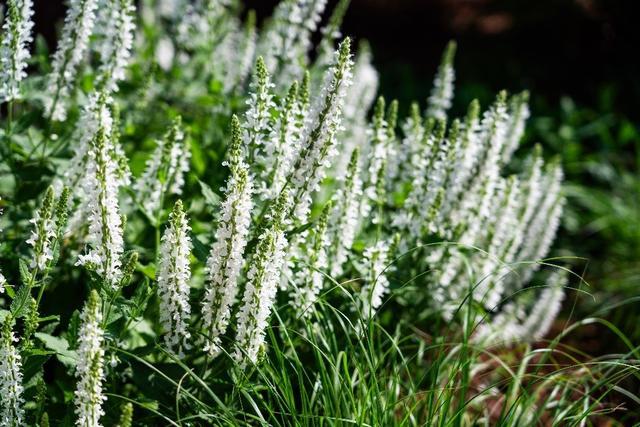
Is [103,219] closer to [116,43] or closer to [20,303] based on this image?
[20,303]

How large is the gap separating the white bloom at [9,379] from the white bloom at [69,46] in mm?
1714

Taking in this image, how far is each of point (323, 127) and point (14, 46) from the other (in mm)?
1663

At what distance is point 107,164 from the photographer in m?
3.02

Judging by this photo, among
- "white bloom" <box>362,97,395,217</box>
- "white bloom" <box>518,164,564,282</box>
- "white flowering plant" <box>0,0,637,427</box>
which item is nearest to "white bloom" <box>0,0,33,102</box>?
"white flowering plant" <box>0,0,637,427</box>

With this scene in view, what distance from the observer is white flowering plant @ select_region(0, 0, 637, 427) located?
3.05 metres

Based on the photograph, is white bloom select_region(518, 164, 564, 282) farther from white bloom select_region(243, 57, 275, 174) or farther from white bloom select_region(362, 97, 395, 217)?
white bloom select_region(243, 57, 275, 174)

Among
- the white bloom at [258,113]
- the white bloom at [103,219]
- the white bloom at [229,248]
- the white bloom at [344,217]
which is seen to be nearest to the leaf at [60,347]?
the white bloom at [103,219]

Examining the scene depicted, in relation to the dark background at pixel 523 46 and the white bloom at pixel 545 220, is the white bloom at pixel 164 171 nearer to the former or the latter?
the white bloom at pixel 545 220

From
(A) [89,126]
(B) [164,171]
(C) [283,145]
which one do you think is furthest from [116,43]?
(C) [283,145]

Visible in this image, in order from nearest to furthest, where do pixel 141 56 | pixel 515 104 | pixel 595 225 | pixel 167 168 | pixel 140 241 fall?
pixel 167 168, pixel 140 241, pixel 515 104, pixel 141 56, pixel 595 225

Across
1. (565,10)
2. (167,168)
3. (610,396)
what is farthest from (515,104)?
(565,10)

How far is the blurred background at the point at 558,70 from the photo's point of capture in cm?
809

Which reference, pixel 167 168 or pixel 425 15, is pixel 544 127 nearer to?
pixel 425 15

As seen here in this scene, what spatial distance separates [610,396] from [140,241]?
3151 mm
